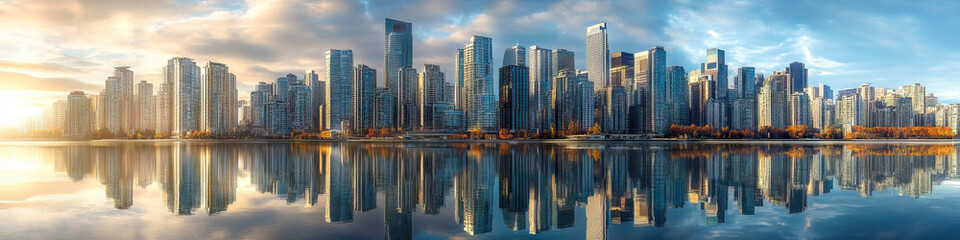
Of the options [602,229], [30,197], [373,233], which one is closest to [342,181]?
[30,197]

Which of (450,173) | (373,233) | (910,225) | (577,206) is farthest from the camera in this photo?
(450,173)

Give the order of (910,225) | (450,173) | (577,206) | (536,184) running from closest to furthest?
(910,225)
(577,206)
(536,184)
(450,173)

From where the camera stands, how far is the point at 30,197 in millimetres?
29172

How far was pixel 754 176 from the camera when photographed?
40.8 m

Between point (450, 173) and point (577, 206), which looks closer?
point (577, 206)

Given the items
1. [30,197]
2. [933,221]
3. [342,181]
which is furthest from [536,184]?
[30,197]

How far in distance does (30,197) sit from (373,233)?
22.6 meters

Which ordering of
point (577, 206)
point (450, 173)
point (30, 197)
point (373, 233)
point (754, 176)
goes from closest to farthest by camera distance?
point (373, 233) → point (577, 206) → point (30, 197) → point (754, 176) → point (450, 173)

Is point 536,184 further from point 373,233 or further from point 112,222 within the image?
point 112,222

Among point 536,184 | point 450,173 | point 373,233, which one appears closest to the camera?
point 373,233

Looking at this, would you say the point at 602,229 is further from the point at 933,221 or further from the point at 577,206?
the point at 933,221

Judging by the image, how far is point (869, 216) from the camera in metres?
22.8

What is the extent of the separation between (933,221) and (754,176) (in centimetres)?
1943

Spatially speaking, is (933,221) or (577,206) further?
(577,206)
